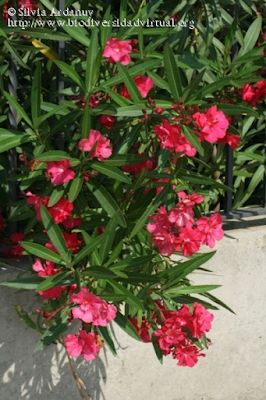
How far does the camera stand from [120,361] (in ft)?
10.6

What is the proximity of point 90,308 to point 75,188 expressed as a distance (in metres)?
0.37

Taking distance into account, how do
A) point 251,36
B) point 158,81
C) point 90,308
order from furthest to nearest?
point 251,36 < point 158,81 < point 90,308

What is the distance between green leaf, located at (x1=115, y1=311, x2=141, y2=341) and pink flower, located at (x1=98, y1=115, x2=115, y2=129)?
0.63m

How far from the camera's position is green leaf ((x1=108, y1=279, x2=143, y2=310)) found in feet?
8.73

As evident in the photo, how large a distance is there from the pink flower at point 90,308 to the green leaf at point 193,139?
55 cm

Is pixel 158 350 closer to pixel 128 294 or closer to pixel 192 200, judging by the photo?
pixel 128 294

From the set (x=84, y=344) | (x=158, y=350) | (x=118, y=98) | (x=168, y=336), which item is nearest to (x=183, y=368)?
(x=158, y=350)

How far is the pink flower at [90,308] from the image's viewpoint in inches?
100

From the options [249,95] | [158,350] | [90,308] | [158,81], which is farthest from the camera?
[249,95]

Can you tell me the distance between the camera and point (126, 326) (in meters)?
2.79

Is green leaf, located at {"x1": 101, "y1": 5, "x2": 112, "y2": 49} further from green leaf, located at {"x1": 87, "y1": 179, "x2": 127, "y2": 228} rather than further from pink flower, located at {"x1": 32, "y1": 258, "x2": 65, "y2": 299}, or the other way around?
pink flower, located at {"x1": 32, "y1": 258, "x2": 65, "y2": 299}

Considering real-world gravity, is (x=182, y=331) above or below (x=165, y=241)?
below

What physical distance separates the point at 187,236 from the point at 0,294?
0.71 metres

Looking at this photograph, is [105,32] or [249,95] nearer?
[105,32]
